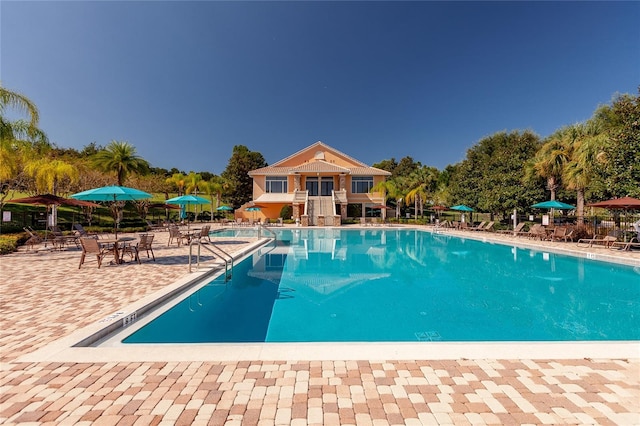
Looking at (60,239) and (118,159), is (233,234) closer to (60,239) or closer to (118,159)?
(60,239)

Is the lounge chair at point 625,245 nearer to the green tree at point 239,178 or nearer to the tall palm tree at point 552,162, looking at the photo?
the tall palm tree at point 552,162

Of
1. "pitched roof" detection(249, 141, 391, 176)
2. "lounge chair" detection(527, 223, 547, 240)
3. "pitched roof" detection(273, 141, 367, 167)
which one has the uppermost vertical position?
"pitched roof" detection(273, 141, 367, 167)

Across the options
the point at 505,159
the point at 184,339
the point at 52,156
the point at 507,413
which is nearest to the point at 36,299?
the point at 184,339

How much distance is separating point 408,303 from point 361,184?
34.2 m

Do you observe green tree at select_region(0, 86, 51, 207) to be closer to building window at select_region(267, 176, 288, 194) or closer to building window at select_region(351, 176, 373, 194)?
building window at select_region(267, 176, 288, 194)

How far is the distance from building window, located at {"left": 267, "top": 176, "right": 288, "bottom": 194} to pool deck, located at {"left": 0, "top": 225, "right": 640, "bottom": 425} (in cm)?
3642

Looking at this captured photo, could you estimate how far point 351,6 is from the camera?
82.1 ft

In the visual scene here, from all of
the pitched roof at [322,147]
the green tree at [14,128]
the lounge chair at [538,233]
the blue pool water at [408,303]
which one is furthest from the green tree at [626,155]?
the pitched roof at [322,147]

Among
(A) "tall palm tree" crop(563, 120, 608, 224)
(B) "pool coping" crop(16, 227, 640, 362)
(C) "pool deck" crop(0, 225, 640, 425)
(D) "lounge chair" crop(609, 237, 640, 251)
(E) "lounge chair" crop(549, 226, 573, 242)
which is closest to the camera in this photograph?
(C) "pool deck" crop(0, 225, 640, 425)

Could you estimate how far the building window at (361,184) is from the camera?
133 ft

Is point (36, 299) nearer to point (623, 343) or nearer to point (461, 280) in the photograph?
point (623, 343)

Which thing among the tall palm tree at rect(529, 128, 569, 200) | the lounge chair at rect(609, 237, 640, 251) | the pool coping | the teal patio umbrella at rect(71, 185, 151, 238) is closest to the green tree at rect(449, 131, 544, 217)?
the tall palm tree at rect(529, 128, 569, 200)

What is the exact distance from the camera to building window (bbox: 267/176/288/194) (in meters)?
40.8

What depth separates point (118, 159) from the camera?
2747cm
